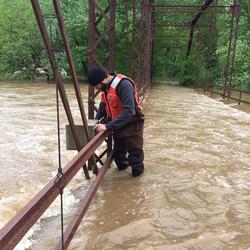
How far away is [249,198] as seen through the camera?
6.05 metres

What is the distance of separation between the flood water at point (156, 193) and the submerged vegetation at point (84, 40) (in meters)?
20.4

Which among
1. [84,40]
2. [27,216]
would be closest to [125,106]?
[27,216]

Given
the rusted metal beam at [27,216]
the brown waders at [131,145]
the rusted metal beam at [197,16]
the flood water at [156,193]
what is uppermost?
the rusted metal beam at [197,16]

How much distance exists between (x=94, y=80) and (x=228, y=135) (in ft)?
21.9

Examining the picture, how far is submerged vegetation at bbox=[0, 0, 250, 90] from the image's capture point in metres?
32.8

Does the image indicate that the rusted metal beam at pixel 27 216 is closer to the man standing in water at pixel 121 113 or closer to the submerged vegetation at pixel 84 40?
the man standing in water at pixel 121 113

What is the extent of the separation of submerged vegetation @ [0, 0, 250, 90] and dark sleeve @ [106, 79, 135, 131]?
→ 24359 mm

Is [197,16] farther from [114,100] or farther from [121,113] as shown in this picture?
[121,113]

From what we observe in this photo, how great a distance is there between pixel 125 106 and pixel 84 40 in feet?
103

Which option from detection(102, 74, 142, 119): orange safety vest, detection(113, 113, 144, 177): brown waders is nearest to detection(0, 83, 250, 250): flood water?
detection(113, 113, 144, 177): brown waders

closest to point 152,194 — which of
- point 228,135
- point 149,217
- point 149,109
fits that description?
point 149,217

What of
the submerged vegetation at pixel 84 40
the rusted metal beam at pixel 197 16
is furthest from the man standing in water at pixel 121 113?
the submerged vegetation at pixel 84 40

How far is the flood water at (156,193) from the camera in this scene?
481 cm

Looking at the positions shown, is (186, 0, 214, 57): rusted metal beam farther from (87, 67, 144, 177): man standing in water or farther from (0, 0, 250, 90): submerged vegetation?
(87, 67, 144, 177): man standing in water
